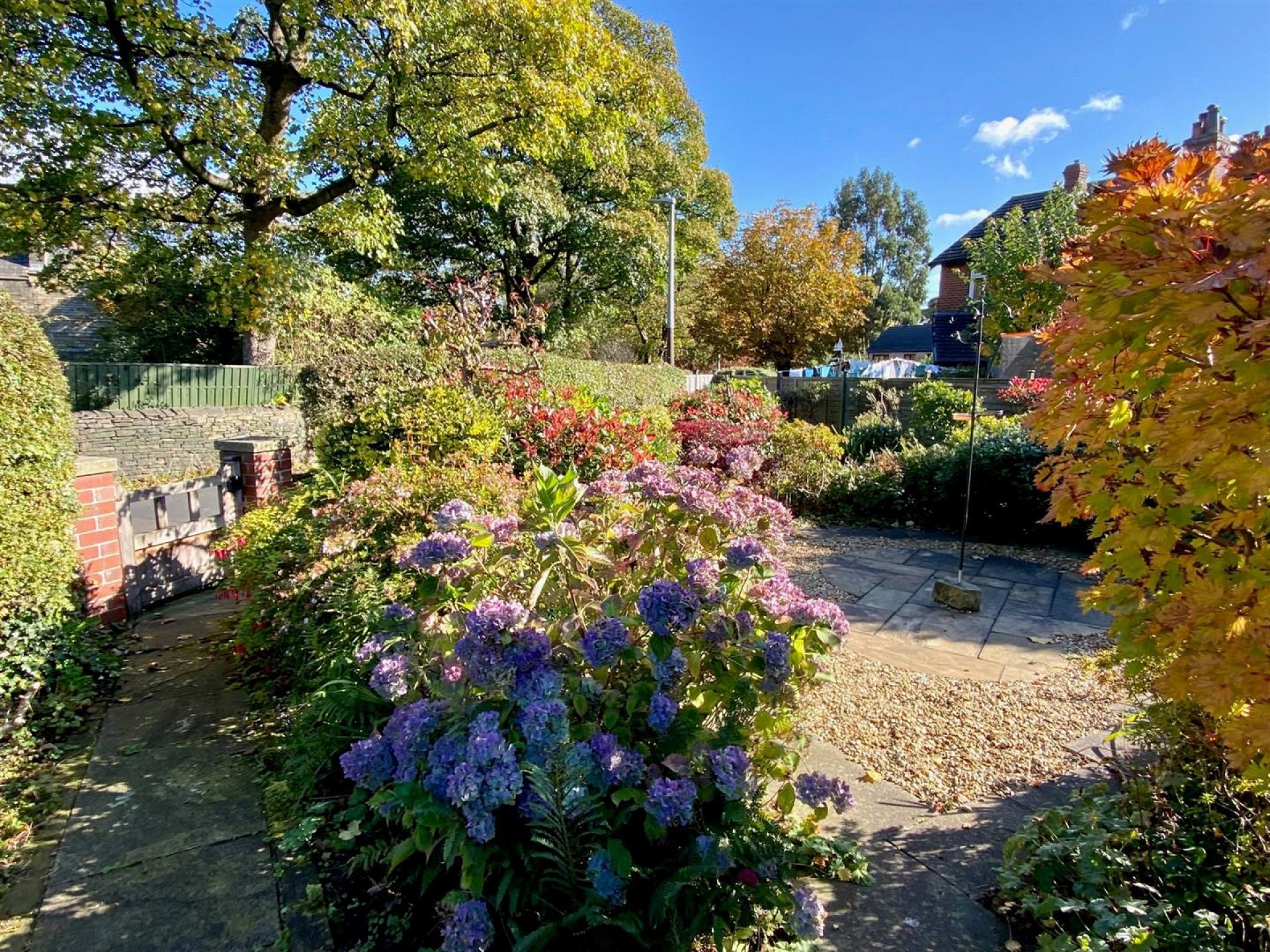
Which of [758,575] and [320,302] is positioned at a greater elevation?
[320,302]

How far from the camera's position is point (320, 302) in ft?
31.6

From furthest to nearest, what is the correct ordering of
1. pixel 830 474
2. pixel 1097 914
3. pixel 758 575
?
pixel 830 474, pixel 758 575, pixel 1097 914

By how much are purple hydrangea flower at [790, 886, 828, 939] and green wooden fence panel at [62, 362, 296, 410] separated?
407 inches

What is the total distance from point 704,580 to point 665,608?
0.20 metres

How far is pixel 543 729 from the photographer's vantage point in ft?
4.23

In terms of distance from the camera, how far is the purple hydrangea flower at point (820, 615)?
1.70 m

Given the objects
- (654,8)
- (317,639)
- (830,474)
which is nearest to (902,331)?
(654,8)

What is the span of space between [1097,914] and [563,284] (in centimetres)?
1694

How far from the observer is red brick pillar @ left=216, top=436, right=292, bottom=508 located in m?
4.48

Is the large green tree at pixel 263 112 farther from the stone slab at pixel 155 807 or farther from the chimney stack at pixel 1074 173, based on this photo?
the chimney stack at pixel 1074 173

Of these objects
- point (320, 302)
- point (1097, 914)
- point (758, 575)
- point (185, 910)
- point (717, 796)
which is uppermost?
point (320, 302)

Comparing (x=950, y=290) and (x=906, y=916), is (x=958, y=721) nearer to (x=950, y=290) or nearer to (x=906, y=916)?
(x=906, y=916)

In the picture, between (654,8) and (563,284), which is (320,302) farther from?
(654,8)

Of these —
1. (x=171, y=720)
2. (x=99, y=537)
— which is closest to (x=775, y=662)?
(x=171, y=720)
